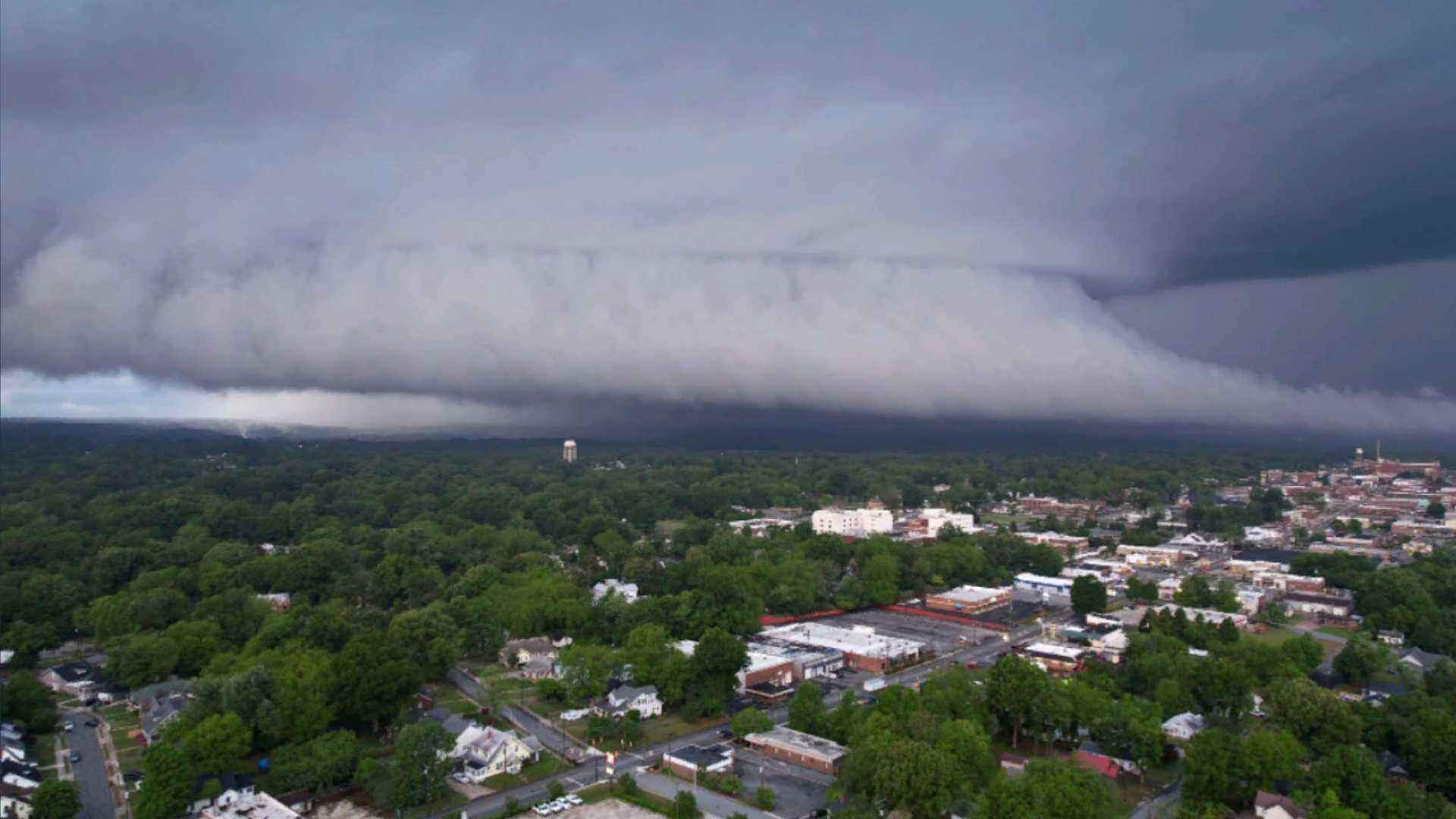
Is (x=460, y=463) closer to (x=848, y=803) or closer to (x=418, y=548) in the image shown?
(x=418, y=548)

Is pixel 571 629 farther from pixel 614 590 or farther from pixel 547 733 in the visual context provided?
pixel 547 733

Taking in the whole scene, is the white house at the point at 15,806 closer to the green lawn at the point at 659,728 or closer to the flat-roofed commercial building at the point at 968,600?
the green lawn at the point at 659,728

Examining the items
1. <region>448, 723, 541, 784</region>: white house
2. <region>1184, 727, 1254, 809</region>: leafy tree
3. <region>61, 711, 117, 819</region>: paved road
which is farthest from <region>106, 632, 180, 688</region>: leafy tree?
<region>1184, 727, 1254, 809</region>: leafy tree

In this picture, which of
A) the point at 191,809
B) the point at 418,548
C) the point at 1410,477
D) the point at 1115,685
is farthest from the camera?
the point at 1410,477

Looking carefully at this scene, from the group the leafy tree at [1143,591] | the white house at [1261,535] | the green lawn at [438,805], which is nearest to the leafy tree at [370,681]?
the green lawn at [438,805]

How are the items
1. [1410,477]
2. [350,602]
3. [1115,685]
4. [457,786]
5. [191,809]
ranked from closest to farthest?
[191,809], [457,786], [1115,685], [350,602], [1410,477]

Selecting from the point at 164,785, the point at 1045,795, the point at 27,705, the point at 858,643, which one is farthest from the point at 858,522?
the point at 164,785

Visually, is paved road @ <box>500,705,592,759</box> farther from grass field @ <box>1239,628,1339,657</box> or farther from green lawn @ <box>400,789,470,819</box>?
grass field @ <box>1239,628,1339,657</box>

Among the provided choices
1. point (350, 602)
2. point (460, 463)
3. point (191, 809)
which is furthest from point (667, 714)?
point (460, 463)
